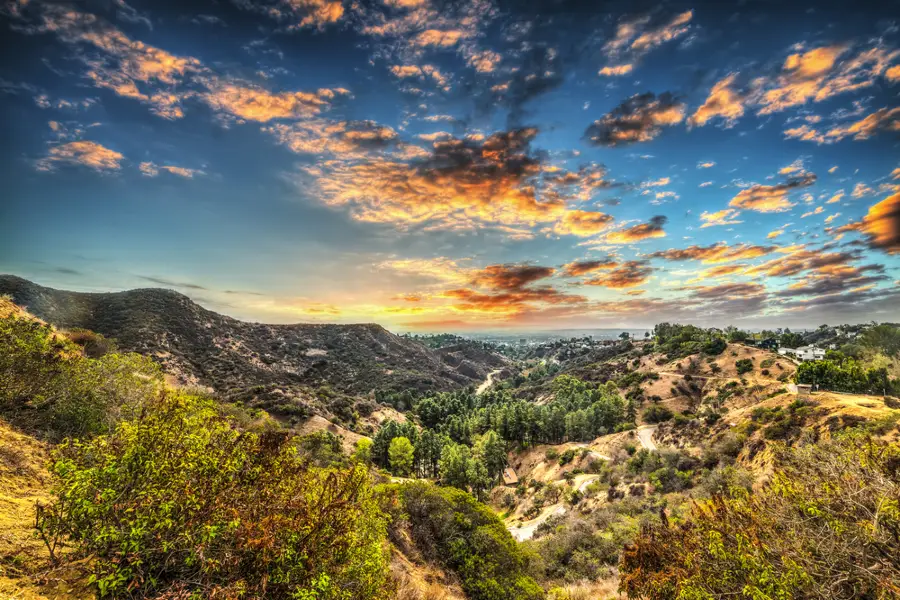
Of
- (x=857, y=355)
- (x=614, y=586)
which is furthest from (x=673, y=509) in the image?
(x=857, y=355)

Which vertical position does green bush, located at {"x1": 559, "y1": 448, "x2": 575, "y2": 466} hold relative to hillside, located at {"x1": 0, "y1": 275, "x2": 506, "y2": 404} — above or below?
below

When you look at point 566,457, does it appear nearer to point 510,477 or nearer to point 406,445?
point 510,477

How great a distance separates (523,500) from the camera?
50.2 m

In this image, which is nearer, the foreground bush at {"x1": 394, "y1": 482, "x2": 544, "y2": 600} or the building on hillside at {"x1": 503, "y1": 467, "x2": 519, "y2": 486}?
the foreground bush at {"x1": 394, "y1": 482, "x2": 544, "y2": 600}

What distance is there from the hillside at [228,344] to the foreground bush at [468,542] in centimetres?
5307

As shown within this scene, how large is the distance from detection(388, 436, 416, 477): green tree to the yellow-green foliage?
3882 centimetres

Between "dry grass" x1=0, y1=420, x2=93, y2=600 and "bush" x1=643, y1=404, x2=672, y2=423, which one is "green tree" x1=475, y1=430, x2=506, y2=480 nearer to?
"bush" x1=643, y1=404, x2=672, y2=423

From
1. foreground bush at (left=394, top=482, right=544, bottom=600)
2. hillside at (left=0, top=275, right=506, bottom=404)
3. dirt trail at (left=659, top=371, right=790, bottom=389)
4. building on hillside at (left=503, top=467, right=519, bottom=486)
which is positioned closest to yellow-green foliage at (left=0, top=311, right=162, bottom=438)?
foreground bush at (left=394, top=482, right=544, bottom=600)

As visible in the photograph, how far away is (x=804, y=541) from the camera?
948 centimetres

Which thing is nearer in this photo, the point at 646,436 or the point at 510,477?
the point at 510,477

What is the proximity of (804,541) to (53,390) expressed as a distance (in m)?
31.7

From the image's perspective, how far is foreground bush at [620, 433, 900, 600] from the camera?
8.21m

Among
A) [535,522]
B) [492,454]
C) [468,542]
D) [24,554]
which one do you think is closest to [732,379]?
[492,454]

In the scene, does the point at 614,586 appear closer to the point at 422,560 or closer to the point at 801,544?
the point at 422,560
